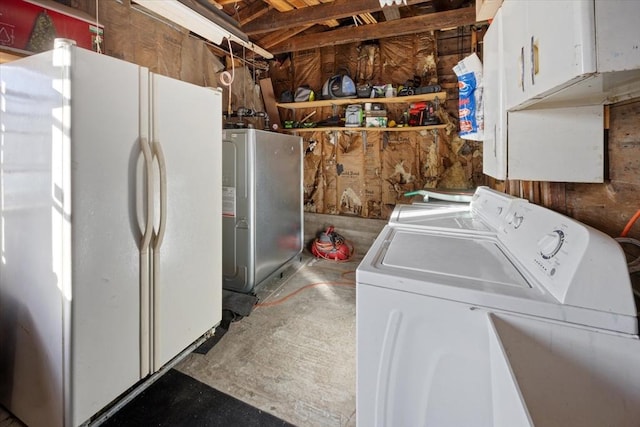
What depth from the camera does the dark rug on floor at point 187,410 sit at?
1.48 meters

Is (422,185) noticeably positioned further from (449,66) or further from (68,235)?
(68,235)

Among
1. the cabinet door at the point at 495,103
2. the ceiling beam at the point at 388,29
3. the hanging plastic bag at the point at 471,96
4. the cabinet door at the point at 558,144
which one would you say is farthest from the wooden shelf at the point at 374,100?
the cabinet door at the point at 558,144

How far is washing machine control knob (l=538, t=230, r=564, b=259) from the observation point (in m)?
0.85

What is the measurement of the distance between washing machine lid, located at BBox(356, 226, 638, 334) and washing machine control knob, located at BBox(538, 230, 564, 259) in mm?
86

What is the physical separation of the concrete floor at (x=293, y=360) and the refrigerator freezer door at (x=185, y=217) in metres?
0.29

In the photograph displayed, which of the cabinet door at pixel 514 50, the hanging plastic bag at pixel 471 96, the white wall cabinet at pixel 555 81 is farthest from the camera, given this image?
the hanging plastic bag at pixel 471 96

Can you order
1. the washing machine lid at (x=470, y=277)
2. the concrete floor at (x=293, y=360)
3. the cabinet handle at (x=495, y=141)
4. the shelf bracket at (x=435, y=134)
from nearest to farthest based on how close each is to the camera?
the washing machine lid at (x=470, y=277), the cabinet handle at (x=495, y=141), the concrete floor at (x=293, y=360), the shelf bracket at (x=435, y=134)

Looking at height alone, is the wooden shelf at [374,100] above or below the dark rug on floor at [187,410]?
above

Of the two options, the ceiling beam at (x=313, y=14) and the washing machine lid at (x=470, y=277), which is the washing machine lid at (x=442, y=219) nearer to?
the washing machine lid at (x=470, y=277)

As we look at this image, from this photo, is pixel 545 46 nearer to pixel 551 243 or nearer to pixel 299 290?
pixel 551 243

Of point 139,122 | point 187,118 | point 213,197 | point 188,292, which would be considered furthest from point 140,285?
point 187,118

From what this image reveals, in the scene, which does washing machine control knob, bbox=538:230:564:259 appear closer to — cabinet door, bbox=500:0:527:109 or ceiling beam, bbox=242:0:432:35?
cabinet door, bbox=500:0:527:109

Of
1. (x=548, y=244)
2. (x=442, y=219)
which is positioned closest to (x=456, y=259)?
(x=548, y=244)

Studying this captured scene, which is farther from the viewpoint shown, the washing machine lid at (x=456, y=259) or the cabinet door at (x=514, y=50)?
the cabinet door at (x=514, y=50)
